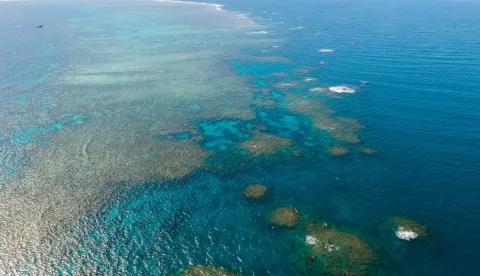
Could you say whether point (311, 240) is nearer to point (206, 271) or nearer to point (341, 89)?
point (206, 271)

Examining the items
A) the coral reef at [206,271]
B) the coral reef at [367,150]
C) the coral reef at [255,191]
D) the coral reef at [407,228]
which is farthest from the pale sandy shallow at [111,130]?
the coral reef at [407,228]

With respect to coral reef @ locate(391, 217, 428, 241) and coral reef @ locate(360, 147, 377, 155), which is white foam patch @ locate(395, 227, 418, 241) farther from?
coral reef @ locate(360, 147, 377, 155)

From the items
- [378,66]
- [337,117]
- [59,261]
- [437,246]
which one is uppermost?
[378,66]

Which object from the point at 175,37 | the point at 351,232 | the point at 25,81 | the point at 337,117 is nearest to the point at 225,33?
the point at 175,37

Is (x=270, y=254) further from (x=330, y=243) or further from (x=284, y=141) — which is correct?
(x=284, y=141)

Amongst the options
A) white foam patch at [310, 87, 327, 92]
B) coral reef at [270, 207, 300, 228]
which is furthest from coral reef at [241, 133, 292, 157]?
white foam patch at [310, 87, 327, 92]

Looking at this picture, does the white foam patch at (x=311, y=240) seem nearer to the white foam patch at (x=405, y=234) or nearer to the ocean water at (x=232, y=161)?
the ocean water at (x=232, y=161)
